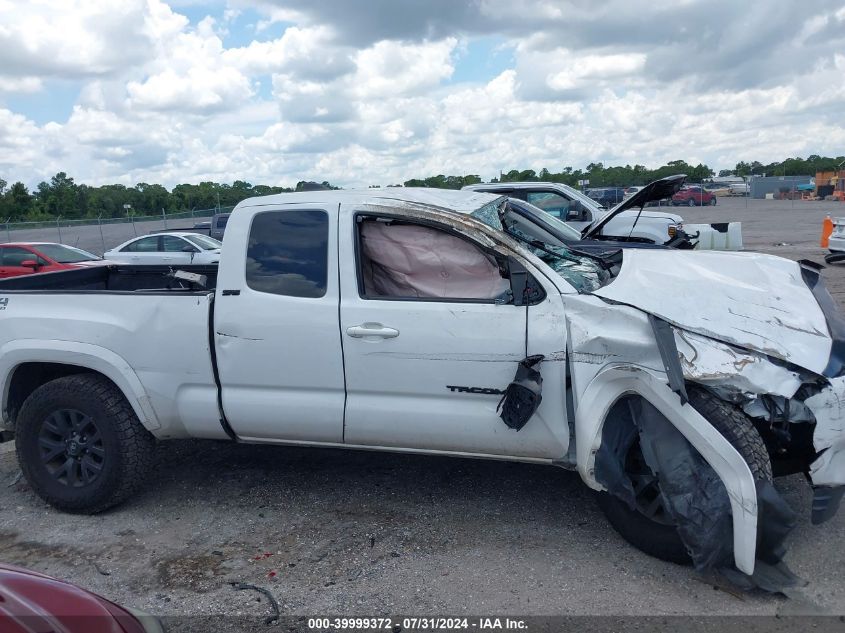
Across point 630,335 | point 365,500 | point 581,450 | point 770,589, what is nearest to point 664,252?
point 630,335

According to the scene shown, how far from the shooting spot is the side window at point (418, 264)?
171 inches

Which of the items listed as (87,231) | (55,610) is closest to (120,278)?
(55,610)

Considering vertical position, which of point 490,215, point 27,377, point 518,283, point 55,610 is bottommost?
point 55,610

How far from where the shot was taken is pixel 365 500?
15.9 feet

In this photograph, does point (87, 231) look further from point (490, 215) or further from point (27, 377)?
point (490, 215)

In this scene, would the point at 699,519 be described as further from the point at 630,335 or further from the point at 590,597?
the point at 630,335

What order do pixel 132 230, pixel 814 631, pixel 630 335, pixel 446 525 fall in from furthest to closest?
pixel 132 230
pixel 446 525
pixel 630 335
pixel 814 631

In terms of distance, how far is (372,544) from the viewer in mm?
4262

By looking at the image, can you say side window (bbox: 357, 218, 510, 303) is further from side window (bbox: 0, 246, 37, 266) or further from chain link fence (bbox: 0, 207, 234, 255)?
chain link fence (bbox: 0, 207, 234, 255)

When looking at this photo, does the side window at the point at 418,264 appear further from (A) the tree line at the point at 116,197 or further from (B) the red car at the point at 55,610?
(A) the tree line at the point at 116,197

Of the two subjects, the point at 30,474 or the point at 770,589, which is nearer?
the point at 770,589

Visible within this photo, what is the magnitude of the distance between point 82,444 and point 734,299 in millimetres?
3982

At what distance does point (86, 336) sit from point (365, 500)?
2027mm

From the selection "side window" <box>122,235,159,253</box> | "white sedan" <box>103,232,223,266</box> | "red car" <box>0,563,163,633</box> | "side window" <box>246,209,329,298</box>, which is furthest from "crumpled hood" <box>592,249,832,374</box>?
"side window" <box>122,235,159,253</box>
